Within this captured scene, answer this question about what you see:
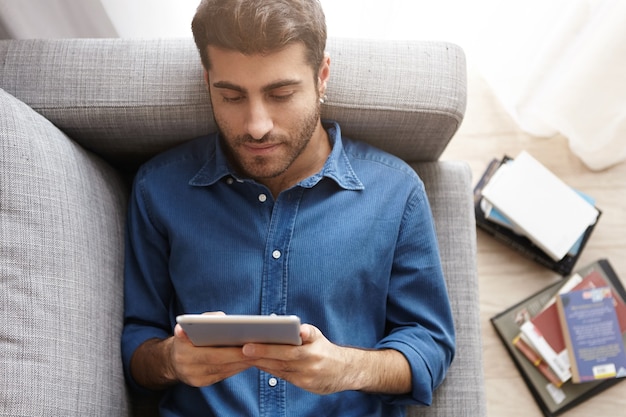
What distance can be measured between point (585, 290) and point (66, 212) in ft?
4.75

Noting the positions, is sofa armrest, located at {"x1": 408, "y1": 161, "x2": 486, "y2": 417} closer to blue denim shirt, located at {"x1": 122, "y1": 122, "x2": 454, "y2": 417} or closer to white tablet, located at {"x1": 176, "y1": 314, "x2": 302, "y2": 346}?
blue denim shirt, located at {"x1": 122, "y1": 122, "x2": 454, "y2": 417}

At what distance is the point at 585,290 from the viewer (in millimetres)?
1774

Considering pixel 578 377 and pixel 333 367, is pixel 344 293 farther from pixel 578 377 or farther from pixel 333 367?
pixel 578 377

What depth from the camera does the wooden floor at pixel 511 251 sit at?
1.80 metres

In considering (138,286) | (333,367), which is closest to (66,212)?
(138,286)

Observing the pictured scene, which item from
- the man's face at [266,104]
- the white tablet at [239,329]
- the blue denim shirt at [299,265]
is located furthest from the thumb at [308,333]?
the man's face at [266,104]

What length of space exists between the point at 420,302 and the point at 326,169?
14.4 inches

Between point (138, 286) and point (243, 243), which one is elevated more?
point (243, 243)

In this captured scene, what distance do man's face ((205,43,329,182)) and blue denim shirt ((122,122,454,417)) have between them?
0.37 feet

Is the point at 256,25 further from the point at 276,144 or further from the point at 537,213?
the point at 537,213

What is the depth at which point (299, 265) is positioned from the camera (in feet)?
4.28

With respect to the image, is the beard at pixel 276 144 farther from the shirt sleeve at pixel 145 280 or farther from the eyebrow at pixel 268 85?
the shirt sleeve at pixel 145 280

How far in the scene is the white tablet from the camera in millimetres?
905

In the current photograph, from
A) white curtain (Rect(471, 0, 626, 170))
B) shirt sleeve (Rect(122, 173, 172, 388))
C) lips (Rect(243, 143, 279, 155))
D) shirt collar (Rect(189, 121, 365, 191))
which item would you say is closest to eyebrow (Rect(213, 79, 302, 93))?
lips (Rect(243, 143, 279, 155))
